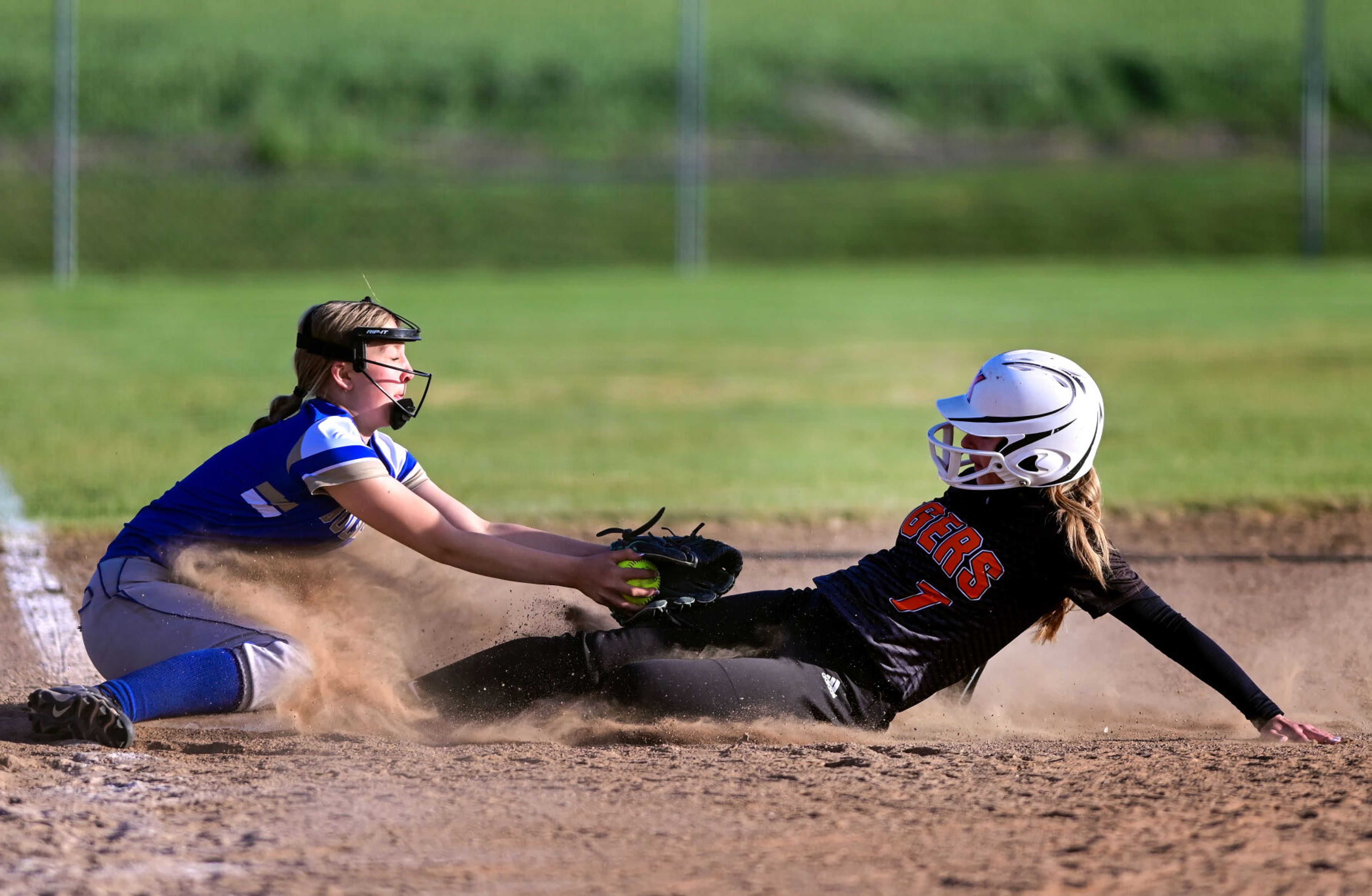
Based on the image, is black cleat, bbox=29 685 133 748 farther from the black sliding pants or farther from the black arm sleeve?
the black arm sleeve

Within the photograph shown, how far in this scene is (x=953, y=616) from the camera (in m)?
3.70

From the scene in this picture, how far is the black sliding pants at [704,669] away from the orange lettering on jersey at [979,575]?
0.29m

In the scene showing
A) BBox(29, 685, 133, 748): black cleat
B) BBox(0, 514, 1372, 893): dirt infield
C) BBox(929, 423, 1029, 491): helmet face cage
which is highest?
BBox(929, 423, 1029, 491): helmet face cage

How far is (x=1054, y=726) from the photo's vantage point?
405cm

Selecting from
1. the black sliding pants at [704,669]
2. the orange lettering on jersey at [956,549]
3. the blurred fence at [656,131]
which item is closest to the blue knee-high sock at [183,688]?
the black sliding pants at [704,669]

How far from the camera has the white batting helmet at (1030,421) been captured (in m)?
3.64

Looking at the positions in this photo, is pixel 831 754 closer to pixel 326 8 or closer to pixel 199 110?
pixel 199 110

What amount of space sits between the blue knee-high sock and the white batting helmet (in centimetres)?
175

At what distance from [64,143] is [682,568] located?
18.9 m

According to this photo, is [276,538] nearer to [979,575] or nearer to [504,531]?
[504,531]

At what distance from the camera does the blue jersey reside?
3621 millimetres

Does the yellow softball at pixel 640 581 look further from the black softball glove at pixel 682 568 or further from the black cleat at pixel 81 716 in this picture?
the black cleat at pixel 81 716

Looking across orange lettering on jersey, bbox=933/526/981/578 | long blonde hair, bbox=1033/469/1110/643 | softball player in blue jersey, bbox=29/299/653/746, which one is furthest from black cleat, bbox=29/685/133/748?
long blonde hair, bbox=1033/469/1110/643

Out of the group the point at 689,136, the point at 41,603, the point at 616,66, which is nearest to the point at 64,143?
the point at 689,136
